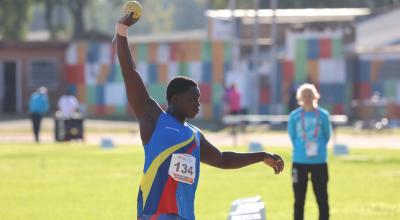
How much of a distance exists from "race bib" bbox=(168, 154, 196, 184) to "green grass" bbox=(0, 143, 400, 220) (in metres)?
8.20

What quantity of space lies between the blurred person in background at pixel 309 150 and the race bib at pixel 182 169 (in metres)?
6.19

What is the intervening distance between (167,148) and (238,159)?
1013mm

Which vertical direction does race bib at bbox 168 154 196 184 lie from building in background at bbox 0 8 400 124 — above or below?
above

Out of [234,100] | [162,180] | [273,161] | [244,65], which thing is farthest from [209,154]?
[244,65]

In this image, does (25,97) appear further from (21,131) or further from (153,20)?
(153,20)

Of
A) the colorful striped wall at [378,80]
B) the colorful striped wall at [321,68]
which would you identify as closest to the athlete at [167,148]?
the colorful striped wall at [378,80]

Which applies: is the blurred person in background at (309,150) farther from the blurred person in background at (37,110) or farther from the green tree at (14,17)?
the green tree at (14,17)

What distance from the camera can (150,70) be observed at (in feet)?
180

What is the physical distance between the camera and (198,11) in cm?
17688

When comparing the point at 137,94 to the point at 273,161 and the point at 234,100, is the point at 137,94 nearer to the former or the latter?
the point at 273,161

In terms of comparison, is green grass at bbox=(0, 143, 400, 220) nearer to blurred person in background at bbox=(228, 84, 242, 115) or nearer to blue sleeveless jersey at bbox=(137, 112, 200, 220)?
blue sleeveless jersey at bbox=(137, 112, 200, 220)

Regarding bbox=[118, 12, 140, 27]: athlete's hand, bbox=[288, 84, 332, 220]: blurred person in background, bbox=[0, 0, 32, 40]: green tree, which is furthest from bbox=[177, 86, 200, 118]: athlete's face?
bbox=[0, 0, 32, 40]: green tree

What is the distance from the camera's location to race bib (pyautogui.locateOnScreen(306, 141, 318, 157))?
14391 mm

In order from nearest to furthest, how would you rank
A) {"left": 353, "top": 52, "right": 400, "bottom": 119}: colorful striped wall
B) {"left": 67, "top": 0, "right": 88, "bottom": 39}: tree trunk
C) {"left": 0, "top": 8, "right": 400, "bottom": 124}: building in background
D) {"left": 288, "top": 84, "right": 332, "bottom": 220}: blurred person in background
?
{"left": 288, "top": 84, "right": 332, "bottom": 220}: blurred person in background → {"left": 353, "top": 52, "right": 400, "bottom": 119}: colorful striped wall → {"left": 0, "top": 8, "right": 400, "bottom": 124}: building in background → {"left": 67, "top": 0, "right": 88, "bottom": 39}: tree trunk
